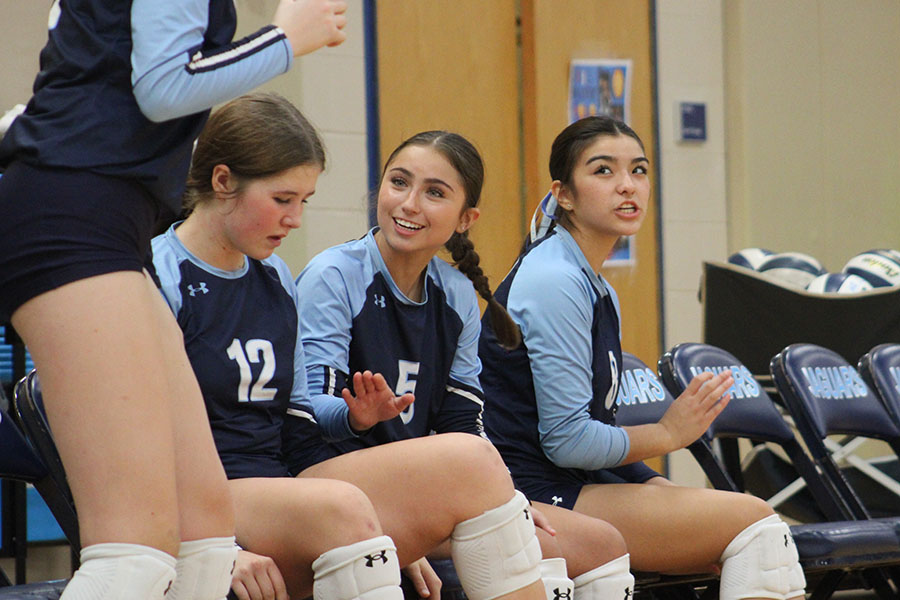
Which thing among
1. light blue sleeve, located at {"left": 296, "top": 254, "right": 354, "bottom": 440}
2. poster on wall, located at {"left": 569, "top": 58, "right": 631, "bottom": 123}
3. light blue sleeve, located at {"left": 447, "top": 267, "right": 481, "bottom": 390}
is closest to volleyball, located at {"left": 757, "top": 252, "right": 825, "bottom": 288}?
poster on wall, located at {"left": 569, "top": 58, "right": 631, "bottom": 123}

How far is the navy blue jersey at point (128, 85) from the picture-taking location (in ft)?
3.86

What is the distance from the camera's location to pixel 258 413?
A: 5.74 feet

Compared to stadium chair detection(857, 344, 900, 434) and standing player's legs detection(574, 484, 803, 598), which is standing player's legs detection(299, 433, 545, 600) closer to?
standing player's legs detection(574, 484, 803, 598)

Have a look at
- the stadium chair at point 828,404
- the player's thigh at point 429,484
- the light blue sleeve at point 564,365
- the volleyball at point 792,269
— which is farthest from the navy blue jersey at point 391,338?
the volleyball at point 792,269

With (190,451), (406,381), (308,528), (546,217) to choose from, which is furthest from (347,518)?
(546,217)

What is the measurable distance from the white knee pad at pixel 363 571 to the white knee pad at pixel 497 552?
0.54 feet

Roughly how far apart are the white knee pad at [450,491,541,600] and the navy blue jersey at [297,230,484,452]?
1.14 ft

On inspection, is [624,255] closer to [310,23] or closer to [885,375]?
[885,375]

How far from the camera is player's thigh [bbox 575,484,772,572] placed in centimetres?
205

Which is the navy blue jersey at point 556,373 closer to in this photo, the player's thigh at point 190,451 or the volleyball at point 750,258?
the player's thigh at point 190,451

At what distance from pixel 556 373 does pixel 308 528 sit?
0.73 m

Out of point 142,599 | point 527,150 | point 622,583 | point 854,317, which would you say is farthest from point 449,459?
point 527,150

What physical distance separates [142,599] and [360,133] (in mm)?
3207

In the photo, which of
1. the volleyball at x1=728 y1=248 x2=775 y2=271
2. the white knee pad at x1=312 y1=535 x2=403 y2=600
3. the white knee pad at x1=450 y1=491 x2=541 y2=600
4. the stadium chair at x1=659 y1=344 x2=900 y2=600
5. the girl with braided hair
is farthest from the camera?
the volleyball at x1=728 y1=248 x2=775 y2=271
